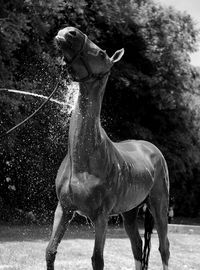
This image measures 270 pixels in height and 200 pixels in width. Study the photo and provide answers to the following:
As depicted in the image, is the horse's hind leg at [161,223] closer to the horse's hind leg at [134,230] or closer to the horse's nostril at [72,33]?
the horse's hind leg at [134,230]

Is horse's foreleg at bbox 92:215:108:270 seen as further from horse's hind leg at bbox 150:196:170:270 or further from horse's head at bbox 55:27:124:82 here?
horse's hind leg at bbox 150:196:170:270

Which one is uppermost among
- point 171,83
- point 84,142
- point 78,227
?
point 84,142

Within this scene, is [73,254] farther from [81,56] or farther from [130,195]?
[81,56]

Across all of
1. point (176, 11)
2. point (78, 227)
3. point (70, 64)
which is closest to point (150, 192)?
point (70, 64)

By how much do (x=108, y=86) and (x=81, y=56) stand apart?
16.7 meters

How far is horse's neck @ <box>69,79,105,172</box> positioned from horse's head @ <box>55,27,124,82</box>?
0.15 metres

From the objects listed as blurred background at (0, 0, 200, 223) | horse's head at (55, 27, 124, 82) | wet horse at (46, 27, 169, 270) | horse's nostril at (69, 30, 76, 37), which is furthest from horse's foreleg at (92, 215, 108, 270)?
blurred background at (0, 0, 200, 223)

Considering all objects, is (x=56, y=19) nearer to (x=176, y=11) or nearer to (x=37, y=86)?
(x=37, y=86)

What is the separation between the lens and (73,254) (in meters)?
10.5

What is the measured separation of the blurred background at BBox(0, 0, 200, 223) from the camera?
647 inches

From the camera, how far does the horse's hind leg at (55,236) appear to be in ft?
16.8

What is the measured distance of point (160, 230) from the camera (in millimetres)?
6715

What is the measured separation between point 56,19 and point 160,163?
13031mm

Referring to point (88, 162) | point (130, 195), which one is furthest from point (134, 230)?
point (88, 162)
